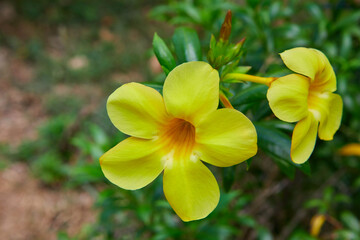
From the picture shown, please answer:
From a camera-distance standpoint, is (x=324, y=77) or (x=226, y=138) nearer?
(x=226, y=138)

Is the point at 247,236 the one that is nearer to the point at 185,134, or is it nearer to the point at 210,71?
the point at 185,134

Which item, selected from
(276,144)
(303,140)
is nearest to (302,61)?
(303,140)

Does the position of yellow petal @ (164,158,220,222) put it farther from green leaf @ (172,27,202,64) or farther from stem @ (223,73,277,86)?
green leaf @ (172,27,202,64)

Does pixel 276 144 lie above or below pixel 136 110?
below

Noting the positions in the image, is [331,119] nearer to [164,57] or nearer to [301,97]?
[301,97]

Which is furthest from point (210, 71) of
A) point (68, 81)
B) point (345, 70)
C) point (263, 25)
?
point (68, 81)

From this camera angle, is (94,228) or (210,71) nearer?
(210,71)

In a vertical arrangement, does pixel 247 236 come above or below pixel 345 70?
below
